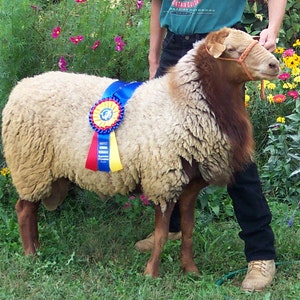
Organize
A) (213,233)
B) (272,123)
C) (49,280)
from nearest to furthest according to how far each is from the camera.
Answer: (49,280)
(213,233)
(272,123)

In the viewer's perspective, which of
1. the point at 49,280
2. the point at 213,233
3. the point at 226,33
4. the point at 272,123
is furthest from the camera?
the point at 272,123

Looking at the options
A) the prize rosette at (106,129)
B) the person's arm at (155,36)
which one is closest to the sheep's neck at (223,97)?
the prize rosette at (106,129)

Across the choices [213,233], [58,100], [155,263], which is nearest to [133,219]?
[213,233]

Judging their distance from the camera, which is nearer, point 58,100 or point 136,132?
point 136,132

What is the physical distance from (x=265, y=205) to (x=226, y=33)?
3.80 ft

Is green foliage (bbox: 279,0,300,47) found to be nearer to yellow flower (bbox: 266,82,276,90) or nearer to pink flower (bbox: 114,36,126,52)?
yellow flower (bbox: 266,82,276,90)

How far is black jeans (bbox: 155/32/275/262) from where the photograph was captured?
422 centimetres

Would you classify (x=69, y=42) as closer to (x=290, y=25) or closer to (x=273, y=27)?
(x=273, y=27)

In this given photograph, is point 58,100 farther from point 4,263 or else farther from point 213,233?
point 213,233

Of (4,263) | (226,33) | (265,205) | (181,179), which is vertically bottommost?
(4,263)

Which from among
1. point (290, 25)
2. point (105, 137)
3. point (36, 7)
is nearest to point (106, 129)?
point (105, 137)

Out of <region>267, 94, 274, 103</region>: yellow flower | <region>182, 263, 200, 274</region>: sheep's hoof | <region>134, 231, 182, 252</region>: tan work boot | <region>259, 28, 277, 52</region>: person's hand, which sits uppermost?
<region>259, 28, 277, 52</region>: person's hand

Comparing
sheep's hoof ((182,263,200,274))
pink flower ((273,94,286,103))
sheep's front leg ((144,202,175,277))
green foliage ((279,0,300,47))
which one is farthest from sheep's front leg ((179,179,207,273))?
green foliage ((279,0,300,47))

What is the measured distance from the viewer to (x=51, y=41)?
5090 millimetres
